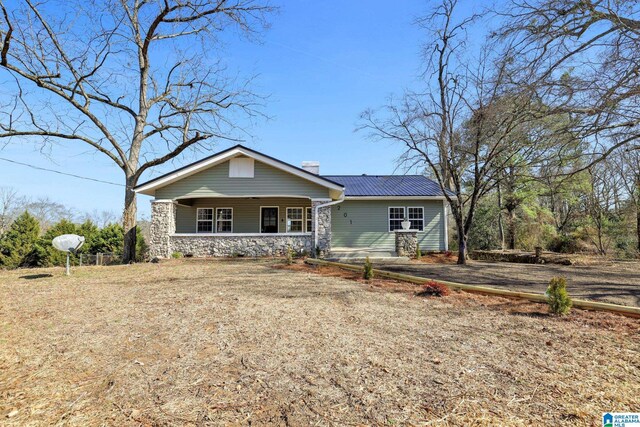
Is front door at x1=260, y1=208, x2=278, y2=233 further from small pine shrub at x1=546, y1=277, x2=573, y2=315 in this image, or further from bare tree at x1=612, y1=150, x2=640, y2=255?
bare tree at x1=612, y1=150, x2=640, y2=255

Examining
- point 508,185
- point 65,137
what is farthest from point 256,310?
point 508,185

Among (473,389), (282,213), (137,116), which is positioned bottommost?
(473,389)

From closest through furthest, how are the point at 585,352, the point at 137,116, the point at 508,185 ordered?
1. the point at 585,352
2. the point at 137,116
3. the point at 508,185

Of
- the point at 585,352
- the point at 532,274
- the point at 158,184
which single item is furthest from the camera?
the point at 158,184

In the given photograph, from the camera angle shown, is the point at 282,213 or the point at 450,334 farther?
the point at 282,213

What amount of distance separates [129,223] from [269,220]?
20.5ft

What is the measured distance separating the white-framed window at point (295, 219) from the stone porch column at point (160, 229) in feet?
18.5

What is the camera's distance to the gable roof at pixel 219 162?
13.4 meters

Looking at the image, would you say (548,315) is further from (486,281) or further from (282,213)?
(282,213)

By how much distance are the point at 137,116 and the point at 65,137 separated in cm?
307

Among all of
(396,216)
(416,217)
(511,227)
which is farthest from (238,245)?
(511,227)

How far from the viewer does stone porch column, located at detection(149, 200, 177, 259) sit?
1366 cm

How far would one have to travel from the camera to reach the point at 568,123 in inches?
285

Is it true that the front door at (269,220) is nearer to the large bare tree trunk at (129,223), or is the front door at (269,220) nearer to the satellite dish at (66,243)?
the large bare tree trunk at (129,223)
